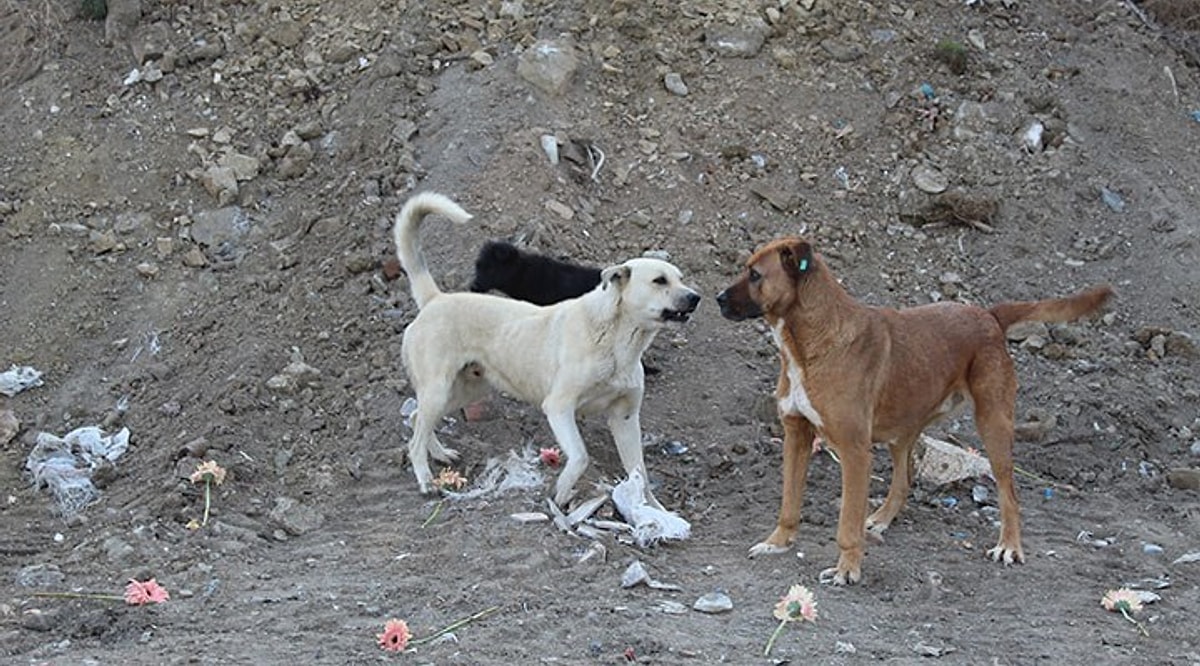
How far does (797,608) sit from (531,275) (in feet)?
11.7

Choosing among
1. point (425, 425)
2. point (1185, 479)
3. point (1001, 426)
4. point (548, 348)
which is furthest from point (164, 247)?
point (1185, 479)

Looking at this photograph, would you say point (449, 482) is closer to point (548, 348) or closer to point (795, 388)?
point (548, 348)

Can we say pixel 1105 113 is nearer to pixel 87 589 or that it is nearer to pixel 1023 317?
pixel 1023 317

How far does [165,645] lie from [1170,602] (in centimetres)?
439

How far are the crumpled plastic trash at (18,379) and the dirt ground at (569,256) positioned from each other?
0.35 ft

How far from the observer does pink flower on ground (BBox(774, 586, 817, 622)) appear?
670cm

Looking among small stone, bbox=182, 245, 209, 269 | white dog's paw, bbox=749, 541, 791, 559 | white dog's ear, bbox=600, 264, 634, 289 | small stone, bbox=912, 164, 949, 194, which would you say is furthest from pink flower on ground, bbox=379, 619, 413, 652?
small stone, bbox=912, 164, 949, 194

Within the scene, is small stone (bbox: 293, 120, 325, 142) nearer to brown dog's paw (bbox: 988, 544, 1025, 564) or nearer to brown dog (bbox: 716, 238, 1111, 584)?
brown dog (bbox: 716, 238, 1111, 584)

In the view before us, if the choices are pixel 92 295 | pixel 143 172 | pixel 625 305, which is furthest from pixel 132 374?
pixel 625 305

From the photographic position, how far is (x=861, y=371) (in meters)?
7.32

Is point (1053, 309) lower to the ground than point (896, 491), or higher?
higher

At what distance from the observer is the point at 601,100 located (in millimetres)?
11758

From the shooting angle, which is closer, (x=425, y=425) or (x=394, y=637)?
(x=394, y=637)

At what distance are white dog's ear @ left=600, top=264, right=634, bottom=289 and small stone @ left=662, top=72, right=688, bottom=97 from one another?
4351 millimetres
